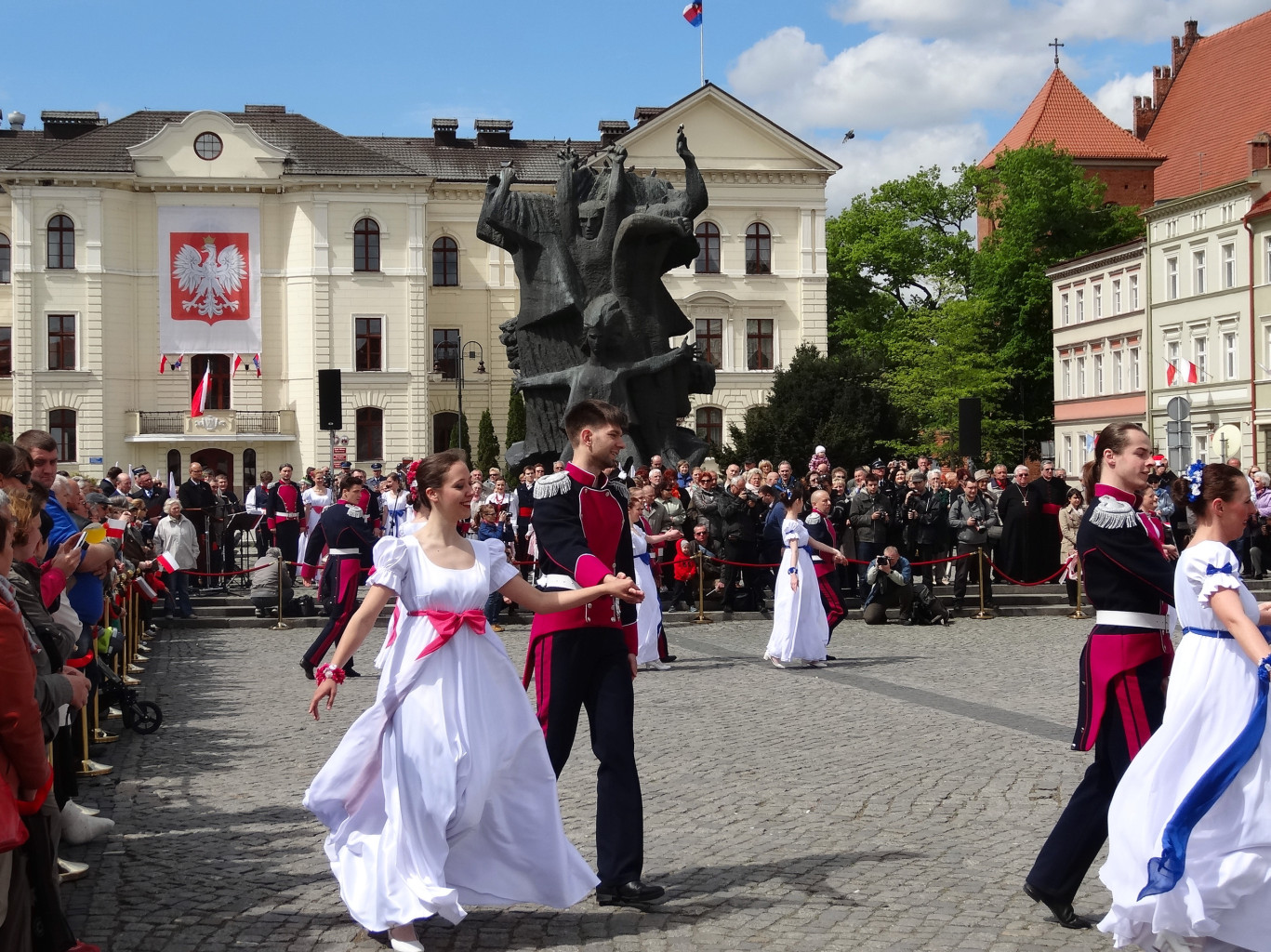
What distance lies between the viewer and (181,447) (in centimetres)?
6384

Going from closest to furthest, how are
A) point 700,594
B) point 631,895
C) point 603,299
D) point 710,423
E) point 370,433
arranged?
point 631,895 → point 700,594 → point 603,299 → point 370,433 → point 710,423

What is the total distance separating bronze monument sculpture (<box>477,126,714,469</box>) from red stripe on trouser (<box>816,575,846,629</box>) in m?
7.90

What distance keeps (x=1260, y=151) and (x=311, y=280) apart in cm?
3575

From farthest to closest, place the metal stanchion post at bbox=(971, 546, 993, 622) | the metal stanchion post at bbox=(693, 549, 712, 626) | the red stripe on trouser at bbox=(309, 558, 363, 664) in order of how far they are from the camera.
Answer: the metal stanchion post at bbox=(971, 546, 993, 622) < the metal stanchion post at bbox=(693, 549, 712, 626) < the red stripe on trouser at bbox=(309, 558, 363, 664)

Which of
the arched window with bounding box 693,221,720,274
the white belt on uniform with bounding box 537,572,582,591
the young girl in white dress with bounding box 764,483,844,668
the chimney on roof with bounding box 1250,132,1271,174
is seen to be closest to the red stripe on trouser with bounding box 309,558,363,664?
the young girl in white dress with bounding box 764,483,844,668

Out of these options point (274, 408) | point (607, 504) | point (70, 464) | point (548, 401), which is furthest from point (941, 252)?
point (607, 504)

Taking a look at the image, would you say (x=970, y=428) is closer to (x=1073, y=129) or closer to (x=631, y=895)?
(x=631, y=895)

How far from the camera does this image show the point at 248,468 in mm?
64062

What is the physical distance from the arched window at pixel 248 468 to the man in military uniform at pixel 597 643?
192 feet

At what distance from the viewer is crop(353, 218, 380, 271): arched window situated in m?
65.2

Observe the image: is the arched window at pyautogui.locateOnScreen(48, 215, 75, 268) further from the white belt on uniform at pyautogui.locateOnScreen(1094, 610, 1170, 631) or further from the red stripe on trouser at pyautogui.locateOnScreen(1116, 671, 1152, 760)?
the red stripe on trouser at pyautogui.locateOnScreen(1116, 671, 1152, 760)

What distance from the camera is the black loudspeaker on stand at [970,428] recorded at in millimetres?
26031

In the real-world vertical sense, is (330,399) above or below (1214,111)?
below

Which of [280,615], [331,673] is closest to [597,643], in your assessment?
[331,673]
